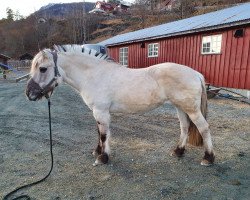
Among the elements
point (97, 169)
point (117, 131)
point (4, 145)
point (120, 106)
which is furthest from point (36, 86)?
point (117, 131)

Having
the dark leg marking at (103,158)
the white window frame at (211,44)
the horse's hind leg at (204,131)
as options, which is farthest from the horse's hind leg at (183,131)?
the white window frame at (211,44)

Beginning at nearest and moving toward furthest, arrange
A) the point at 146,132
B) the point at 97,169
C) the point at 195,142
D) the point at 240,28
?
the point at 97,169 → the point at 195,142 → the point at 146,132 → the point at 240,28

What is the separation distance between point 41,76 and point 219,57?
35.0 feet

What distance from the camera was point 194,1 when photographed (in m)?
47.2

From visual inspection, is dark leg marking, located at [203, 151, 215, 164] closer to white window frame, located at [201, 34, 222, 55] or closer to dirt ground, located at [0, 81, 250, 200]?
dirt ground, located at [0, 81, 250, 200]

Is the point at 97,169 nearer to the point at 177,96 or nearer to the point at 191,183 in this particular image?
the point at 191,183

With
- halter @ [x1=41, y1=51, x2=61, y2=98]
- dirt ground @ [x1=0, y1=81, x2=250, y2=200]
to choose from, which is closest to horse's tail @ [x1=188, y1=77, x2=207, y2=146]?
dirt ground @ [x1=0, y1=81, x2=250, y2=200]

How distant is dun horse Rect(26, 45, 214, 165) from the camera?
14.0 ft

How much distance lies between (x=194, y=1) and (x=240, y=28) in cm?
3974

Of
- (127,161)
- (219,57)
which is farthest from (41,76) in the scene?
(219,57)

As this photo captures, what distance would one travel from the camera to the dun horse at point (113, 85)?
14.0 ft

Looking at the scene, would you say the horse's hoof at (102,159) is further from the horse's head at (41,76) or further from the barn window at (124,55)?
the barn window at (124,55)

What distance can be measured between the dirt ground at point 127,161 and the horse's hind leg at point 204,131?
157mm

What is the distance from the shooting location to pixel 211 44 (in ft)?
43.1
